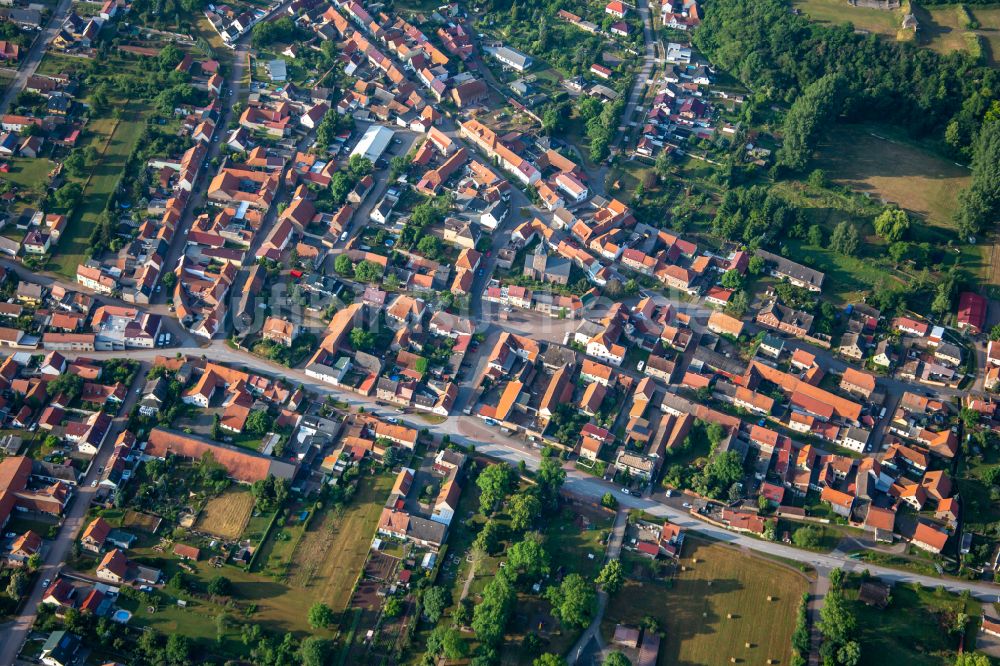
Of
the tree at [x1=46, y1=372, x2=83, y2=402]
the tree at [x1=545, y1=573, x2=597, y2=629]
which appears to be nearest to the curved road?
the tree at [x1=46, y1=372, x2=83, y2=402]

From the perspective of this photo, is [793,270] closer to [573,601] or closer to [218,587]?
[573,601]

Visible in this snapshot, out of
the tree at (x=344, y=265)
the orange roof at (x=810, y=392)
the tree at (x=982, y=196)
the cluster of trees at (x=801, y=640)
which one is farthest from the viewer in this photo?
the tree at (x=982, y=196)

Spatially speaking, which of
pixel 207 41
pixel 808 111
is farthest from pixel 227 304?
pixel 808 111

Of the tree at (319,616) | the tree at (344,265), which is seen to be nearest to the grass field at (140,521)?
the tree at (319,616)

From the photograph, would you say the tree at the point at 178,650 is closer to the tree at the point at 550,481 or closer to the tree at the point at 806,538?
the tree at the point at 550,481

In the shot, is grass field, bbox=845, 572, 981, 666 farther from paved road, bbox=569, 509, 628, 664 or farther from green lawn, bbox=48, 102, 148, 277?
green lawn, bbox=48, 102, 148, 277

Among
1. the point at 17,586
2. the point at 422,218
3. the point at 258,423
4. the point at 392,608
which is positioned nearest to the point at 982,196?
the point at 422,218
